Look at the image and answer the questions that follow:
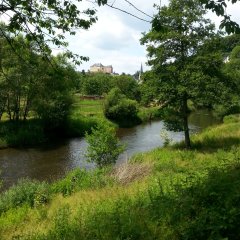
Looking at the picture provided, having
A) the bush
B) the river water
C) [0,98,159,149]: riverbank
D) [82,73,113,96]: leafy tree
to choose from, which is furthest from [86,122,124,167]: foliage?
[82,73,113,96]: leafy tree

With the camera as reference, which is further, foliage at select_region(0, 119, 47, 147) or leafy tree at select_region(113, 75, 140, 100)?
leafy tree at select_region(113, 75, 140, 100)

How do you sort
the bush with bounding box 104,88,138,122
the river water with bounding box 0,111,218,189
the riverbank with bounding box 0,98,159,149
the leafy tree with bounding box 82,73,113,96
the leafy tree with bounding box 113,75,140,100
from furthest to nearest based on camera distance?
the leafy tree with bounding box 82,73,113,96 < the leafy tree with bounding box 113,75,140,100 < the bush with bounding box 104,88,138,122 < the riverbank with bounding box 0,98,159,149 < the river water with bounding box 0,111,218,189

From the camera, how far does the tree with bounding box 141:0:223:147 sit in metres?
21.5

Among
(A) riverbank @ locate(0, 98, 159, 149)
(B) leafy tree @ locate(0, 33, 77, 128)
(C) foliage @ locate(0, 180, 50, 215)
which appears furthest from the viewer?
(A) riverbank @ locate(0, 98, 159, 149)

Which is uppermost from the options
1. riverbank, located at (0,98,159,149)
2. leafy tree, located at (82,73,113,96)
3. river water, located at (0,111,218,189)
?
leafy tree, located at (82,73,113,96)

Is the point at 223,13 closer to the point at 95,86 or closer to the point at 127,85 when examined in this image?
the point at 127,85

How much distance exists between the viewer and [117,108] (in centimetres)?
5178

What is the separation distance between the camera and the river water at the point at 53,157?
24.5 meters

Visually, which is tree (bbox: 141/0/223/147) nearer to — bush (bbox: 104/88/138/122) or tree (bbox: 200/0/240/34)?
tree (bbox: 200/0/240/34)

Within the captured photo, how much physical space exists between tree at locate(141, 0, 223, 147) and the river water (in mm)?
4918

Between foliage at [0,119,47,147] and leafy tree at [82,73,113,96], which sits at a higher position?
leafy tree at [82,73,113,96]

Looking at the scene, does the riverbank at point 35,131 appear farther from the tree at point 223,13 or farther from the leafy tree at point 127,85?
the tree at point 223,13

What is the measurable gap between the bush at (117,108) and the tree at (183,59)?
1127 inches

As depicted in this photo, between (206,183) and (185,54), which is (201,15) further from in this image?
(206,183)
